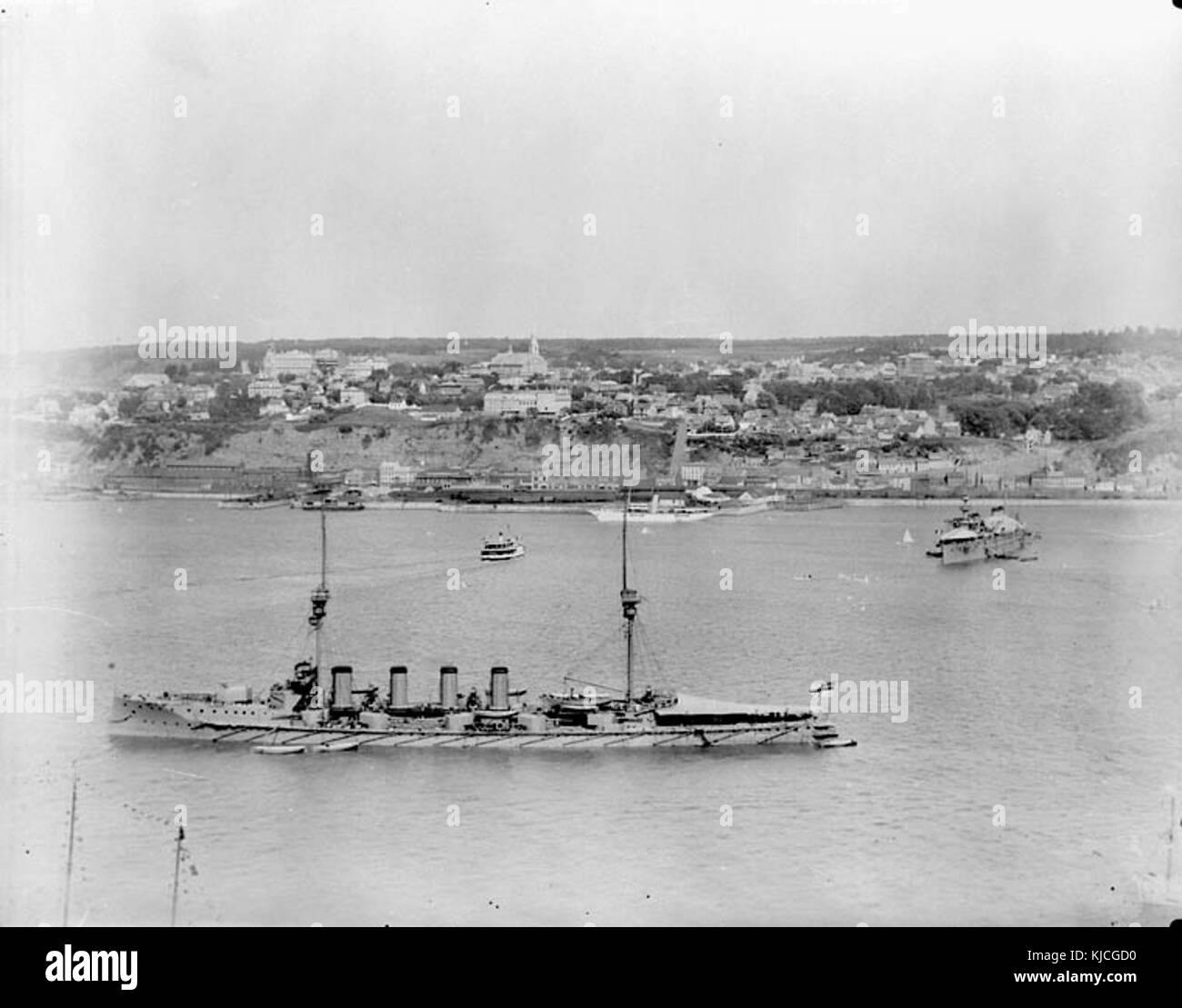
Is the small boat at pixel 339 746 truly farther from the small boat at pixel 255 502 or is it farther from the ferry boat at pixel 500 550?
the small boat at pixel 255 502

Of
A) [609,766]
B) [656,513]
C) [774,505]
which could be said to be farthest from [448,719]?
Result: [774,505]

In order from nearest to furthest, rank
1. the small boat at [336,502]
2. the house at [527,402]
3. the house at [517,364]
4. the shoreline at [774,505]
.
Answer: the house at [517,364], the small boat at [336,502], the shoreline at [774,505], the house at [527,402]

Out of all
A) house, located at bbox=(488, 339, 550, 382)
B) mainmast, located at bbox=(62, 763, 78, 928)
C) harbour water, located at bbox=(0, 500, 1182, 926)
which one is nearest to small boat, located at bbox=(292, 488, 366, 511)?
house, located at bbox=(488, 339, 550, 382)

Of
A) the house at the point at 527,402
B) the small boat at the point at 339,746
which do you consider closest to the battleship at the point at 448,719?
the small boat at the point at 339,746

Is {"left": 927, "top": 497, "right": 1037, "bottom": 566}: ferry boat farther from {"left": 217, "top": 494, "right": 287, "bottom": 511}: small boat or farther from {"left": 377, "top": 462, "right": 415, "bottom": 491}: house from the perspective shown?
{"left": 217, "top": 494, "right": 287, "bottom": 511}: small boat
